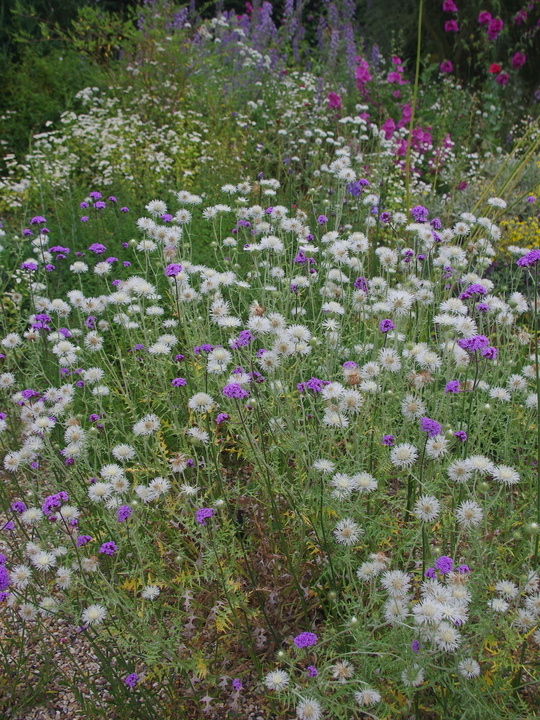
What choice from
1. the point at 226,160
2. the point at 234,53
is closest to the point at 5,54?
the point at 234,53

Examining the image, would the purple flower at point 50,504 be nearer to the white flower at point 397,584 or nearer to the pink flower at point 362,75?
the white flower at point 397,584

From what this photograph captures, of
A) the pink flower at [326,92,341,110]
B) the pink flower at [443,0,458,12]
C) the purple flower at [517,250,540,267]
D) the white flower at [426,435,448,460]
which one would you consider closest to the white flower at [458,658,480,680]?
the white flower at [426,435,448,460]

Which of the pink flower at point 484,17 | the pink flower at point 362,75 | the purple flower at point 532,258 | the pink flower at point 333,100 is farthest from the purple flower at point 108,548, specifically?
the pink flower at point 484,17

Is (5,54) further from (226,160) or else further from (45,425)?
(45,425)

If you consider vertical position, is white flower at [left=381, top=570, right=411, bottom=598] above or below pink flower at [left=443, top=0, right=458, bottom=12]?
below

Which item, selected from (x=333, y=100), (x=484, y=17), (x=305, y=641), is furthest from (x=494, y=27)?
(x=305, y=641)

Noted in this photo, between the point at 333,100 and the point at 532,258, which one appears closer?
the point at 532,258

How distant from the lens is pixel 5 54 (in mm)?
8602

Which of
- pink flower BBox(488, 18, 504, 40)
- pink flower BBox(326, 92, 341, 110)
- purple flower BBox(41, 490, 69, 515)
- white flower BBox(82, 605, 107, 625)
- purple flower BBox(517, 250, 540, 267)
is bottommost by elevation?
white flower BBox(82, 605, 107, 625)

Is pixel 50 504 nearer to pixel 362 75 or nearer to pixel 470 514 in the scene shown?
pixel 470 514

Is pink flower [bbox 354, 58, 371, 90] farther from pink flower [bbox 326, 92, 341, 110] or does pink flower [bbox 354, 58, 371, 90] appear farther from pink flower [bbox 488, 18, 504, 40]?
pink flower [bbox 488, 18, 504, 40]

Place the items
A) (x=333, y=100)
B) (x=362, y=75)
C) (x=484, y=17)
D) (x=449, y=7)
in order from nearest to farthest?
(x=333, y=100), (x=362, y=75), (x=449, y=7), (x=484, y=17)

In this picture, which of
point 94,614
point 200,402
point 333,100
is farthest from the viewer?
point 333,100

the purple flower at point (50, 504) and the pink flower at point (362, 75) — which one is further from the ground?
the pink flower at point (362, 75)
